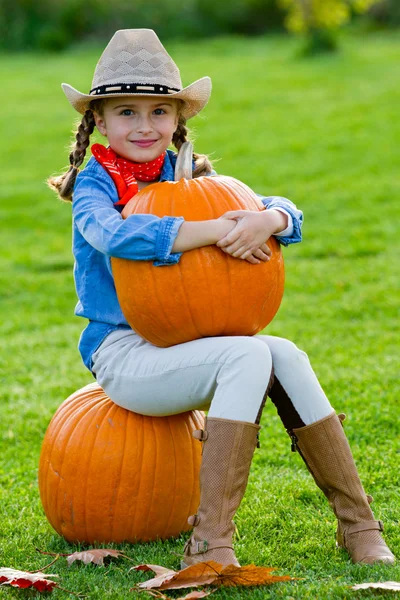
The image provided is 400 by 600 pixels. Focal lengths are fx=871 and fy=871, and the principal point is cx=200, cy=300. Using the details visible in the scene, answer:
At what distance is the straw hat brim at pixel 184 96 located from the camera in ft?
12.1

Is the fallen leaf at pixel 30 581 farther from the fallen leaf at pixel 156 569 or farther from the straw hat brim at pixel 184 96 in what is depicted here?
the straw hat brim at pixel 184 96

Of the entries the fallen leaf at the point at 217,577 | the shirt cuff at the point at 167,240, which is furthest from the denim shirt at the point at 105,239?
the fallen leaf at the point at 217,577

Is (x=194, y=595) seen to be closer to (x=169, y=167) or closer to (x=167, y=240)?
(x=167, y=240)

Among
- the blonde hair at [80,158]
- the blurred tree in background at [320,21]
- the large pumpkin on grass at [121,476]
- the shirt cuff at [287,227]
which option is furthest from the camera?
the blurred tree in background at [320,21]

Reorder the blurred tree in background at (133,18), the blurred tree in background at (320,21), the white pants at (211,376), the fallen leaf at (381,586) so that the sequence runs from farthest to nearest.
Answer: the blurred tree in background at (133,18) → the blurred tree in background at (320,21) → the white pants at (211,376) → the fallen leaf at (381,586)

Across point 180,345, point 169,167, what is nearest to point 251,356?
point 180,345

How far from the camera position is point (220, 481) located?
321 cm

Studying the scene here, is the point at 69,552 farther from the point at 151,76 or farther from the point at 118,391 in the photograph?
the point at 151,76

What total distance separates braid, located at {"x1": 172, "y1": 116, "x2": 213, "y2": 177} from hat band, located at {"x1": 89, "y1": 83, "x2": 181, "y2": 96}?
0.34 meters

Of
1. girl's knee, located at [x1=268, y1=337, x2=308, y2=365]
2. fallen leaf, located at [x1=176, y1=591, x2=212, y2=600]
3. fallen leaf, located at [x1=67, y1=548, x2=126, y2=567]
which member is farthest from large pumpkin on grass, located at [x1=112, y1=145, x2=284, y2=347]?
fallen leaf, located at [x1=176, y1=591, x2=212, y2=600]

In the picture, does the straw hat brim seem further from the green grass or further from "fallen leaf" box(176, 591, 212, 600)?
"fallen leaf" box(176, 591, 212, 600)

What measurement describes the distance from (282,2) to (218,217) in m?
20.2

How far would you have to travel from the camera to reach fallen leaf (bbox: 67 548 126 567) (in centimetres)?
345

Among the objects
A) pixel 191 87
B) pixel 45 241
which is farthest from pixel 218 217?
pixel 45 241
